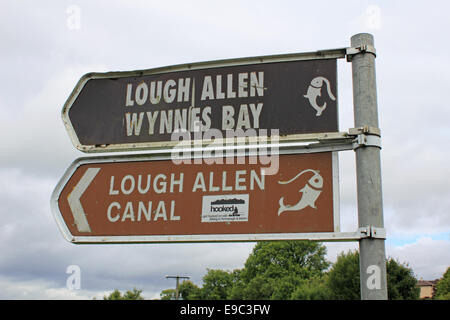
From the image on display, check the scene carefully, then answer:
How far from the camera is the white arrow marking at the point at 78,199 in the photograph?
362 centimetres

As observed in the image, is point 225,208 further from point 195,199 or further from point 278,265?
point 278,265

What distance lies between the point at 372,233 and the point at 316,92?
1148 mm

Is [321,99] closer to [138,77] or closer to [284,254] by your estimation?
[138,77]

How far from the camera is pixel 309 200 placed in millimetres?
3209

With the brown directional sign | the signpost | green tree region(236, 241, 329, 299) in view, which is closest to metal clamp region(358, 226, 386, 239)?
the signpost

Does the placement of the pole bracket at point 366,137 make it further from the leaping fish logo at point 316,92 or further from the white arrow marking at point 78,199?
the white arrow marking at point 78,199

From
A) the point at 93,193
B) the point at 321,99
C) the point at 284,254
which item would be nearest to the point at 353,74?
the point at 321,99

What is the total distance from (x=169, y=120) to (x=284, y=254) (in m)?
48.7

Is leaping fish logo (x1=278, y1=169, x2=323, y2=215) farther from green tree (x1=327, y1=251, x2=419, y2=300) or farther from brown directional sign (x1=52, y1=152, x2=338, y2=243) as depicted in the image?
green tree (x1=327, y1=251, x2=419, y2=300)

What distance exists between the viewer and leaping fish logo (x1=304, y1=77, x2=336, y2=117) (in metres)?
3.40

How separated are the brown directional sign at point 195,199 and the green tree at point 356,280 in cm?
2508

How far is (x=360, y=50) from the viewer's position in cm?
341

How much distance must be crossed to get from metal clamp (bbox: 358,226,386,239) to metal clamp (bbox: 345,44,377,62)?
133 cm

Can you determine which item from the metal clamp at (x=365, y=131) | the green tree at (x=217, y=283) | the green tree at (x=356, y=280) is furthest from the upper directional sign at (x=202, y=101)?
the green tree at (x=217, y=283)
